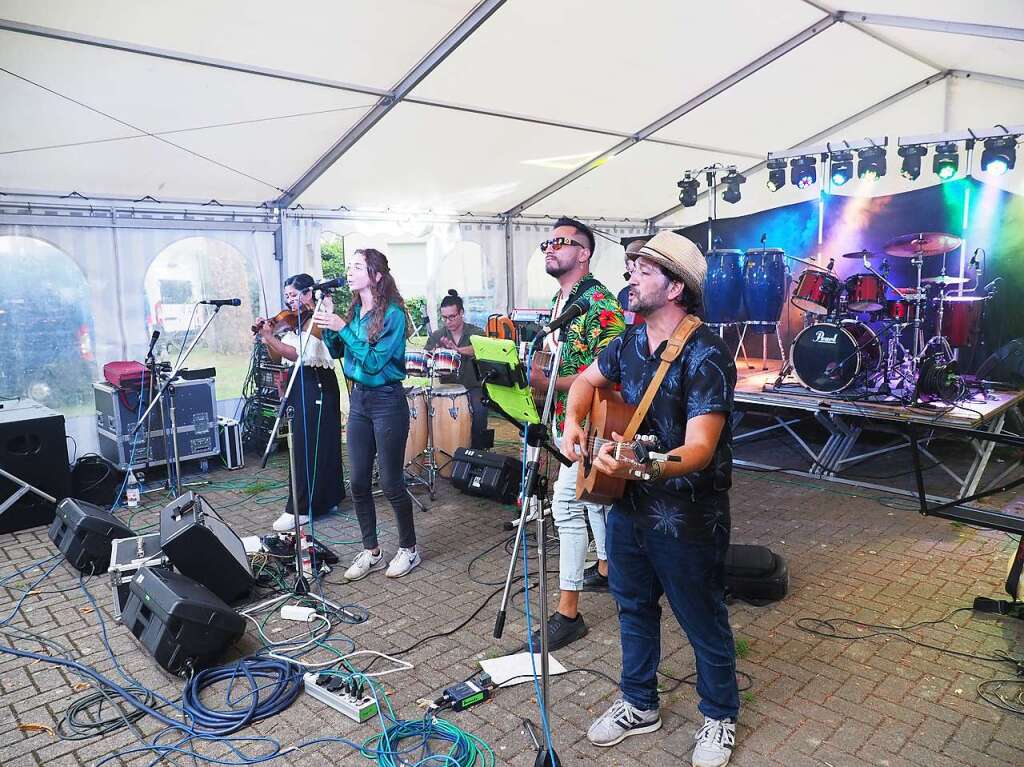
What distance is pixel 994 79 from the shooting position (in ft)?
24.5

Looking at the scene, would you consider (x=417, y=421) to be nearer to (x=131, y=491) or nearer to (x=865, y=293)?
(x=131, y=491)

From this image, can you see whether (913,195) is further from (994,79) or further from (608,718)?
(608,718)

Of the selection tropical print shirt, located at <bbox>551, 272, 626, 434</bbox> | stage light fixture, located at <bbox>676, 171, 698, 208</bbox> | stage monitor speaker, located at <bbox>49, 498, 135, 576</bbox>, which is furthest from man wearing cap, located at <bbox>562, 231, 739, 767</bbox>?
stage light fixture, located at <bbox>676, 171, 698, 208</bbox>

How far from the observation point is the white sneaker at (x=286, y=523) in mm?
5438

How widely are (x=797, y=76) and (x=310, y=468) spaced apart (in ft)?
21.0

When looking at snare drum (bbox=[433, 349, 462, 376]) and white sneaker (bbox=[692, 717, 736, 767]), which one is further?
snare drum (bbox=[433, 349, 462, 376])

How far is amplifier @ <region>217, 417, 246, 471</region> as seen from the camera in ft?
24.3

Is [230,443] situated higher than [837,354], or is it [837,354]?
[837,354]

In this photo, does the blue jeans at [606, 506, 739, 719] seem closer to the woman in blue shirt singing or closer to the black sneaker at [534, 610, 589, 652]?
the black sneaker at [534, 610, 589, 652]

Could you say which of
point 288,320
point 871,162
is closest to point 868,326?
point 871,162

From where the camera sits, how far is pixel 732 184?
383 inches

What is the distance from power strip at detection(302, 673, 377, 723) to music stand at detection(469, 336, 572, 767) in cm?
67

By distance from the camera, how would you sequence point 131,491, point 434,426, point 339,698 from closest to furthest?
point 339,698, point 131,491, point 434,426

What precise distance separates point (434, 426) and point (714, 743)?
450cm
